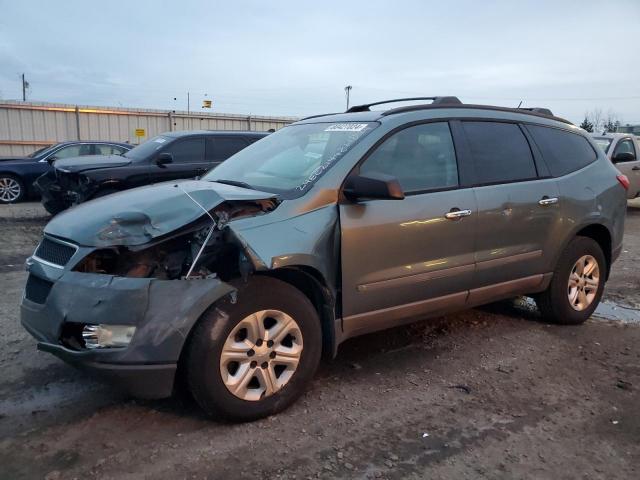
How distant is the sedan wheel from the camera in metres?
12.5

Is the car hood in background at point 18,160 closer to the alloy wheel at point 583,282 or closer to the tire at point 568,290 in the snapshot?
the tire at point 568,290

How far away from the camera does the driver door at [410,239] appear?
361 cm

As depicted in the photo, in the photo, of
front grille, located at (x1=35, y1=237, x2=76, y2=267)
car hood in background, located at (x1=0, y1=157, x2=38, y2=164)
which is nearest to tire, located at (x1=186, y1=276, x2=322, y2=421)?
front grille, located at (x1=35, y1=237, x2=76, y2=267)

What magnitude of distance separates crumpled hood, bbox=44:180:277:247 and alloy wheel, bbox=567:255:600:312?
308 centimetres

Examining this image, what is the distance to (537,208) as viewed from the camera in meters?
4.56

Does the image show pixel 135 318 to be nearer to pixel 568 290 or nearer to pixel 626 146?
pixel 568 290

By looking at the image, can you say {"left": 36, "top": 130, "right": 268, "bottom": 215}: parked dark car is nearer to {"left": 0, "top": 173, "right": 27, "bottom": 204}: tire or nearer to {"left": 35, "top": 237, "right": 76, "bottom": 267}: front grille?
{"left": 0, "top": 173, "right": 27, "bottom": 204}: tire

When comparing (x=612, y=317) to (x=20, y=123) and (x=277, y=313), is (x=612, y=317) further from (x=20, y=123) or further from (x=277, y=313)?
(x=20, y=123)

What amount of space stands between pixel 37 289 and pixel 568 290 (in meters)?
4.19

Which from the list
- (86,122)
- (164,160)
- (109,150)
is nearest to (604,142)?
(164,160)

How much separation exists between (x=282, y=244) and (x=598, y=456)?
6.70 feet

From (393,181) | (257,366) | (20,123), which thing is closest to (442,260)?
(393,181)

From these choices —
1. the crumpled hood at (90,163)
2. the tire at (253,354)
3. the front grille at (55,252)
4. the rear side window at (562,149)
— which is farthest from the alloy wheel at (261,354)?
the crumpled hood at (90,163)

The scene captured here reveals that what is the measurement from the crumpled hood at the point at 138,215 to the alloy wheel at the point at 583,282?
3.08m
